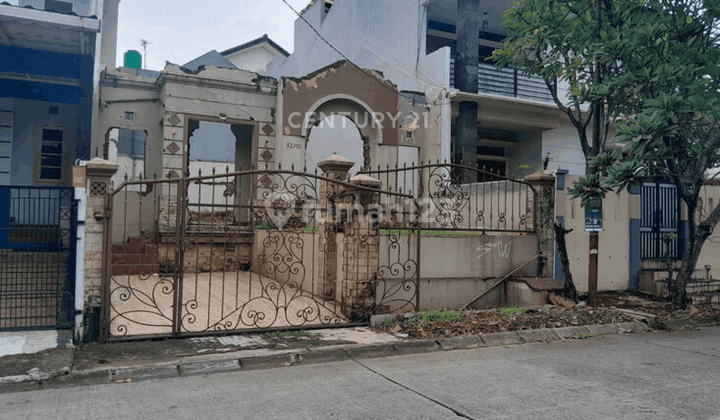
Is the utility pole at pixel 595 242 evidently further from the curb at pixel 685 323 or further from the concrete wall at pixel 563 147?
the concrete wall at pixel 563 147

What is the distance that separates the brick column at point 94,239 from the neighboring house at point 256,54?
73.4 ft

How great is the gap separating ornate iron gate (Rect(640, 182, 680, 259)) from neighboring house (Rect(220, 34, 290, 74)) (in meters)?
21.4

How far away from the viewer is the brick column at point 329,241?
908 centimetres

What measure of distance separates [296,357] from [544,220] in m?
5.91

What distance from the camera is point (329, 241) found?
396 inches

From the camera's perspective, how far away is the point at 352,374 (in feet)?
18.9

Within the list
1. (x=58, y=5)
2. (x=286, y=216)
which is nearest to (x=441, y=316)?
(x=286, y=216)

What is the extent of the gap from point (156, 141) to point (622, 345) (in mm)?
11729

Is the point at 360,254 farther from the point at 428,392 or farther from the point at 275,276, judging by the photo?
the point at 428,392

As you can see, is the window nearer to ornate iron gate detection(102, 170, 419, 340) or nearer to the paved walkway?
ornate iron gate detection(102, 170, 419, 340)

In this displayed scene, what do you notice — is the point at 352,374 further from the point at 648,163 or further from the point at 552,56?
the point at 552,56

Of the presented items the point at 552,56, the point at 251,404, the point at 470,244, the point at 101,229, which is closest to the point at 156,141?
the point at 101,229

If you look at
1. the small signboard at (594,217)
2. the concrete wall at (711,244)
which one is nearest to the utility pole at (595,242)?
the small signboard at (594,217)

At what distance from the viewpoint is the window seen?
43.3ft
